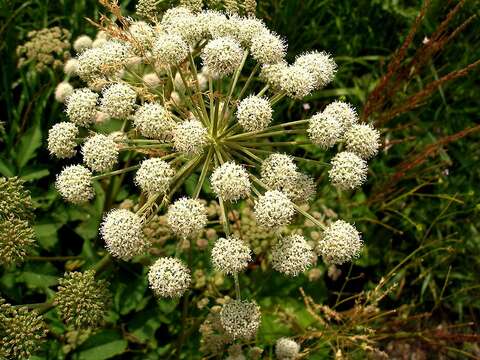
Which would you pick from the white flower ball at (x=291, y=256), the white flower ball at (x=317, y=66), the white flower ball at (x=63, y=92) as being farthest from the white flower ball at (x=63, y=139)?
the white flower ball at (x=317, y=66)

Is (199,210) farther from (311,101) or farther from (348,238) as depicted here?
(311,101)

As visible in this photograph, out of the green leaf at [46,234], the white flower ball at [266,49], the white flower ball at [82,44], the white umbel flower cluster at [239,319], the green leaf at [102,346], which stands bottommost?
the green leaf at [102,346]

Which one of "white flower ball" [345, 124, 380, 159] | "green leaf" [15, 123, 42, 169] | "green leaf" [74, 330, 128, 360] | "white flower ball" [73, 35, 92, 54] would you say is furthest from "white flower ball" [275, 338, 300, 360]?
"white flower ball" [73, 35, 92, 54]

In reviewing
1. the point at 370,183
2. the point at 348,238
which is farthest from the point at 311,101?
the point at 348,238

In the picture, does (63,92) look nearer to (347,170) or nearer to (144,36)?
(144,36)

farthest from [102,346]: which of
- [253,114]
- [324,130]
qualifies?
[324,130]

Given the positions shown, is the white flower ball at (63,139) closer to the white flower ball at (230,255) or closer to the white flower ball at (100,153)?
the white flower ball at (100,153)

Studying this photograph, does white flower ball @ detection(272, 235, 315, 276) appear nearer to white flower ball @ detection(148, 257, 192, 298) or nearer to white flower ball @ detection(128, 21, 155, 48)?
→ white flower ball @ detection(148, 257, 192, 298)
